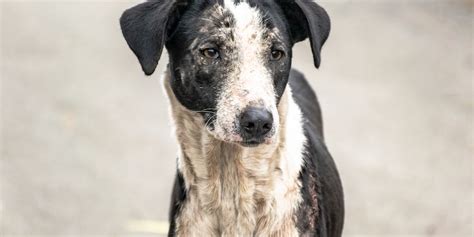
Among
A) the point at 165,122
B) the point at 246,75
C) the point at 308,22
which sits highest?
the point at 308,22

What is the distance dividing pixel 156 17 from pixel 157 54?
0.60 ft

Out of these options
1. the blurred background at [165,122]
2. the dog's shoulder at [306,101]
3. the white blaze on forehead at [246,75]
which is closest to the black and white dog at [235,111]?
the white blaze on forehead at [246,75]

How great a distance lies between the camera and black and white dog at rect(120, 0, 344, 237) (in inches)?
188

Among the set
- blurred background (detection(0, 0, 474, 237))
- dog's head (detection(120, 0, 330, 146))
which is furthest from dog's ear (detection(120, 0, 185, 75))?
blurred background (detection(0, 0, 474, 237))

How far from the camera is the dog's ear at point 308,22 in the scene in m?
5.02

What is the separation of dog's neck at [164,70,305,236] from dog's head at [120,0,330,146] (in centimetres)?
20

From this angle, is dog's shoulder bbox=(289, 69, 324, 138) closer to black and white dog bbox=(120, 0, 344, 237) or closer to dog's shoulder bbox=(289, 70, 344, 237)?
dog's shoulder bbox=(289, 70, 344, 237)

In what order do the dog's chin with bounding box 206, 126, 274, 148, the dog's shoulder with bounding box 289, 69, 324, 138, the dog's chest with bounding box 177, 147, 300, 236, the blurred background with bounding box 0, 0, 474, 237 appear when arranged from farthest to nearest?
the blurred background with bounding box 0, 0, 474, 237
the dog's shoulder with bounding box 289, 69, 324, 138
the dog's chest with bounding box 177, 147, 300, 236
the dog's chin with bounding box 206, 126, 274, 148

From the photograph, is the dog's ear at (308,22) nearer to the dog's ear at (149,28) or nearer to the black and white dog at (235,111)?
the black and white dog at (235,111)

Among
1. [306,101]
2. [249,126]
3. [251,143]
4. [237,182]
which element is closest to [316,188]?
[237,182]

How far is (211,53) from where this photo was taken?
4.85 m

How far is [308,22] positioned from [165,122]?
215 inches

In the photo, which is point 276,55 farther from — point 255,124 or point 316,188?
point 316,188
